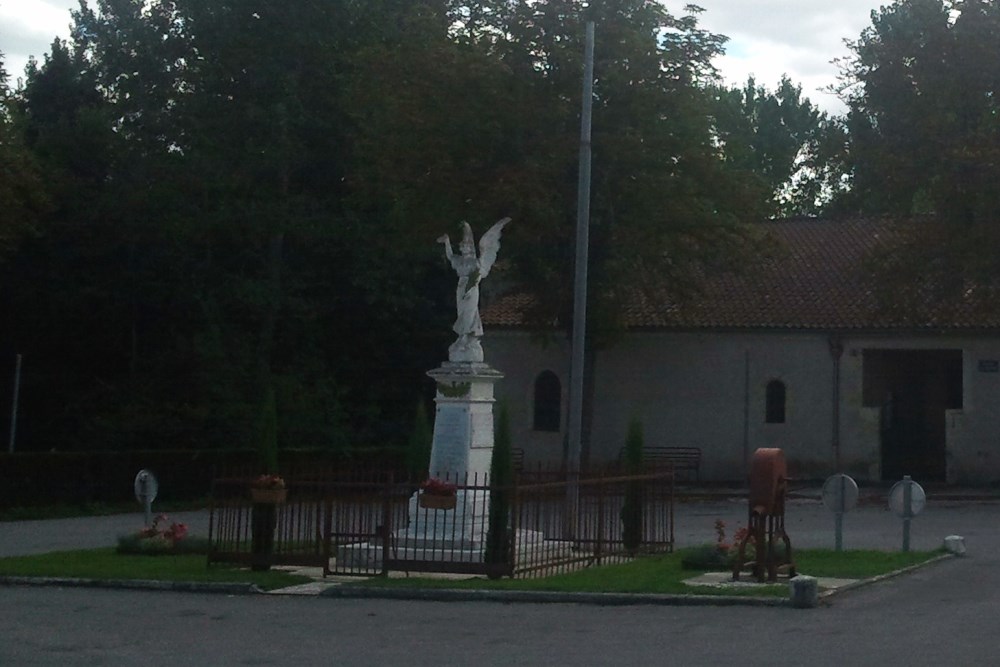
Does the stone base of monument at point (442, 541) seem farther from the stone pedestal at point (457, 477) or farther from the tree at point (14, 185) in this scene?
the tree at point (14, 185)

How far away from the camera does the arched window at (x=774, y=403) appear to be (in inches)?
1670

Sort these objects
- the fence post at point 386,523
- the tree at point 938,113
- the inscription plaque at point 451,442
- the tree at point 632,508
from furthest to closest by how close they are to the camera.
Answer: the tree at point 938,113, the tree at point 632,508, the inscription plaque at point 451,442, the fence post at point 386,523

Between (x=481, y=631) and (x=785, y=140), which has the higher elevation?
(x=785, y=140)

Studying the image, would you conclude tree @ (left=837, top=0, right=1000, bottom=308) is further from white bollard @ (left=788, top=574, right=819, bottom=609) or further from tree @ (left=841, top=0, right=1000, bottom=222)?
white bollard @ (left=788, top=574, right=819, bottom=609)

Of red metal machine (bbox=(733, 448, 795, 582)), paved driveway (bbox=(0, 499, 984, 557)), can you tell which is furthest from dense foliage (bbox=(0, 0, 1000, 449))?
red metal machine (bbox=(733, 448, 795, 582))

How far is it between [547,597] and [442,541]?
2960 mm

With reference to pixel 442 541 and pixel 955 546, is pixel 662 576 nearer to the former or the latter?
pixel 442 541

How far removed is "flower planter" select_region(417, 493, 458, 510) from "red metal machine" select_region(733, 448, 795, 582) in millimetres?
3449

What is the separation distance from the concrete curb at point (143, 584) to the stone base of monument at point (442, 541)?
1892 millimetres

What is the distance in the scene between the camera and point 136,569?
19.1 m

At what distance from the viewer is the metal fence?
18.0 meters

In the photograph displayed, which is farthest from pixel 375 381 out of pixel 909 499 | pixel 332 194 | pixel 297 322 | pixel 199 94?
pixel 909 499

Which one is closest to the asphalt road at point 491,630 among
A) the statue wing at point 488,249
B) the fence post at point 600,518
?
the fence post at point 600,518

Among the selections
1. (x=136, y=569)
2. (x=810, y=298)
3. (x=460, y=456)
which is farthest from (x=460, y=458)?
(x=810, y=298)
